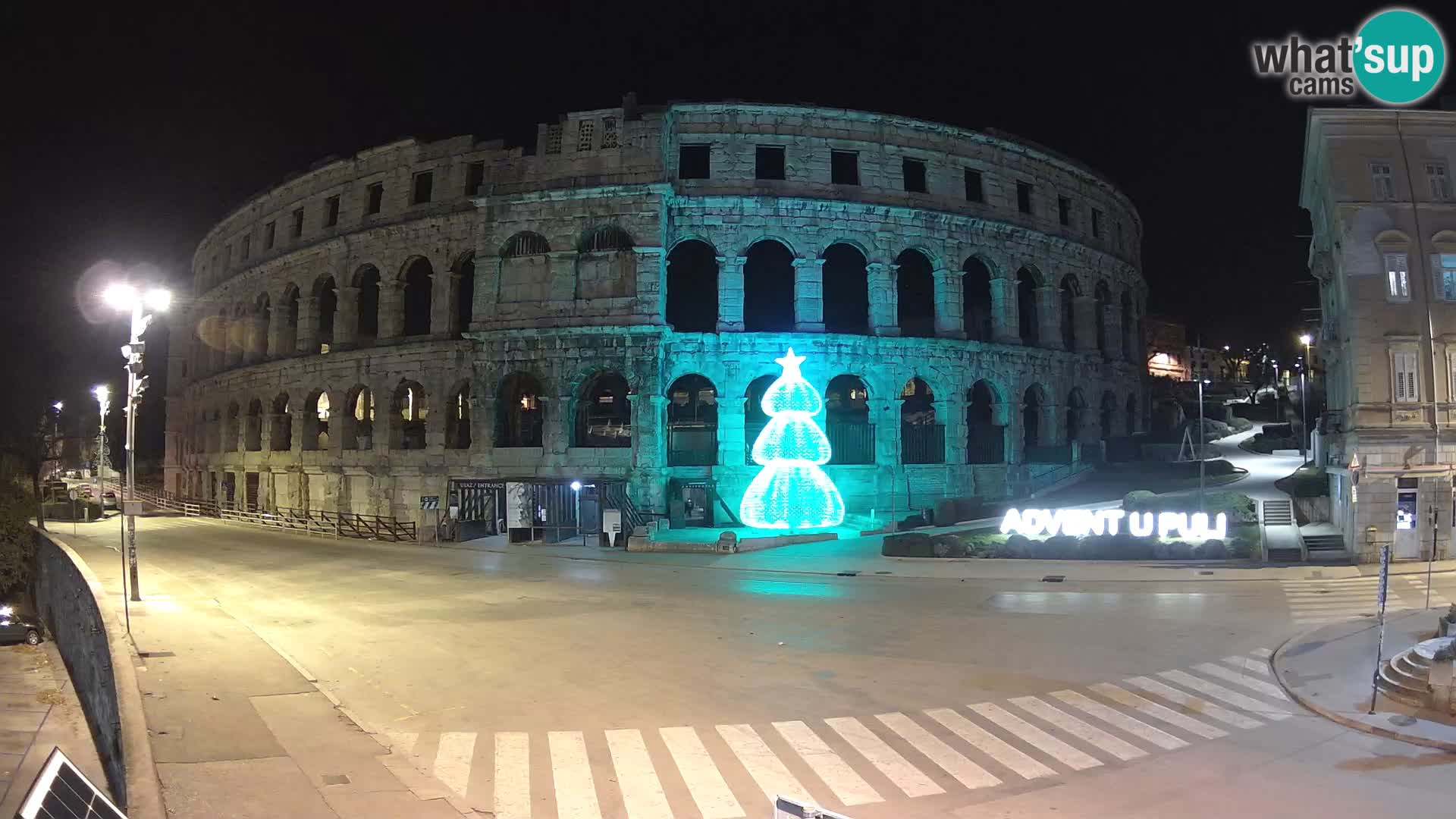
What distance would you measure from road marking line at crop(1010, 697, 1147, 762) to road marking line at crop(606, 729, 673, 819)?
554 centimetres

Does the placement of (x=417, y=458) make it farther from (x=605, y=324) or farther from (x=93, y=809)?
(x=93, y=809)

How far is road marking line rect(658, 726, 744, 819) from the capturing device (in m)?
8.54

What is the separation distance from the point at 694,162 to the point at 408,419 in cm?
2393

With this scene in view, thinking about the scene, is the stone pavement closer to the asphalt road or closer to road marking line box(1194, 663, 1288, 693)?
the asphalt road

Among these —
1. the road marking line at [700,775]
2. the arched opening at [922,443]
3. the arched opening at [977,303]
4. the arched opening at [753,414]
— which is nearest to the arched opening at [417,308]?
the arched opening at [753,414]

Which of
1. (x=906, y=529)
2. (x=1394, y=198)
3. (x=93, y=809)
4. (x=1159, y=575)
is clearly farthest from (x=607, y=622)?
(x=1394, y=198)

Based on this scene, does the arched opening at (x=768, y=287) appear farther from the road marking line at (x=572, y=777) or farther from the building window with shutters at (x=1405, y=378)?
the road marking line at (x=572, y=777)

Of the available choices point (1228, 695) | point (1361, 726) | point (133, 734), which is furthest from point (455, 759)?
point (1361, 726)

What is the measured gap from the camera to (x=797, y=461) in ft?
101

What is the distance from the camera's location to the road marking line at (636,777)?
8.53 m

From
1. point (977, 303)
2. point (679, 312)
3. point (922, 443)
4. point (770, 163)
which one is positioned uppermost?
point (770, 163)

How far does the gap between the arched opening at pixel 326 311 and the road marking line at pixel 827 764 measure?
133 feet

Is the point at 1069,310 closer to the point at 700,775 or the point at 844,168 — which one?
the point at 844,168

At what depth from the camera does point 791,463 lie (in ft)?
101
